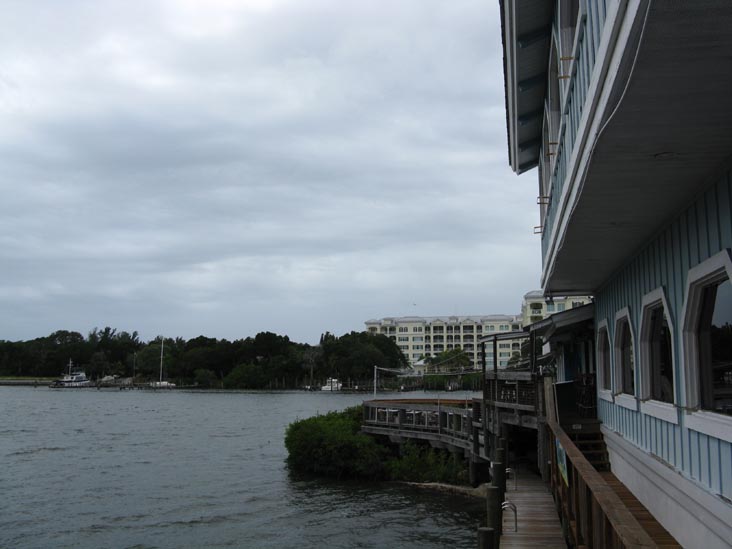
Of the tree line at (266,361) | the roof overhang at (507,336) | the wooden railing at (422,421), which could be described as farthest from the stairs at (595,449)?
the tree line at (266,361)

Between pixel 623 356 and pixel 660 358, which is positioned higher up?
pixel 623 356

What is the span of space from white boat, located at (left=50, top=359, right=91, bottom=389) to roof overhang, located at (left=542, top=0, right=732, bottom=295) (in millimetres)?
183094

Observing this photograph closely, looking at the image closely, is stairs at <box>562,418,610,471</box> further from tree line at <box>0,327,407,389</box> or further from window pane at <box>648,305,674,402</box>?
tree line at <box>0,327,407,389</box>

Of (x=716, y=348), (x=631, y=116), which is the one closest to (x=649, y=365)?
(x=716, y=348)

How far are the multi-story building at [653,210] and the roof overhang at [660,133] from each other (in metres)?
0.01

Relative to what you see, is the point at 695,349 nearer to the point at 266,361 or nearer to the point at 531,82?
the point at 531,82

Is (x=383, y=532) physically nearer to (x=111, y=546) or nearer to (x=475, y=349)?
(x=111, y=546)

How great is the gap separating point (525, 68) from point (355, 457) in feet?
65.3

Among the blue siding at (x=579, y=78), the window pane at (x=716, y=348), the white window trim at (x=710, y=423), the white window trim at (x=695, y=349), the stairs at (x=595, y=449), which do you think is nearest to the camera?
the blue siding at (x=579, y=78)

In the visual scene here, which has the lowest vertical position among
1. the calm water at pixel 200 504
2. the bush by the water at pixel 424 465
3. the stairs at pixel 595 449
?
the calm water at pixel 200 504

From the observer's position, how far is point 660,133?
503cm

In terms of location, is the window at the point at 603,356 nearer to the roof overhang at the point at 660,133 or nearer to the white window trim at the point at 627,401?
the white window trim at the point at 627,401

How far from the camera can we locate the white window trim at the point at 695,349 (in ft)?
21.4

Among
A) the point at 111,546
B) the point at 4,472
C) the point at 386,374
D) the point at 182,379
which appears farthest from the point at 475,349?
the point at 111,546
